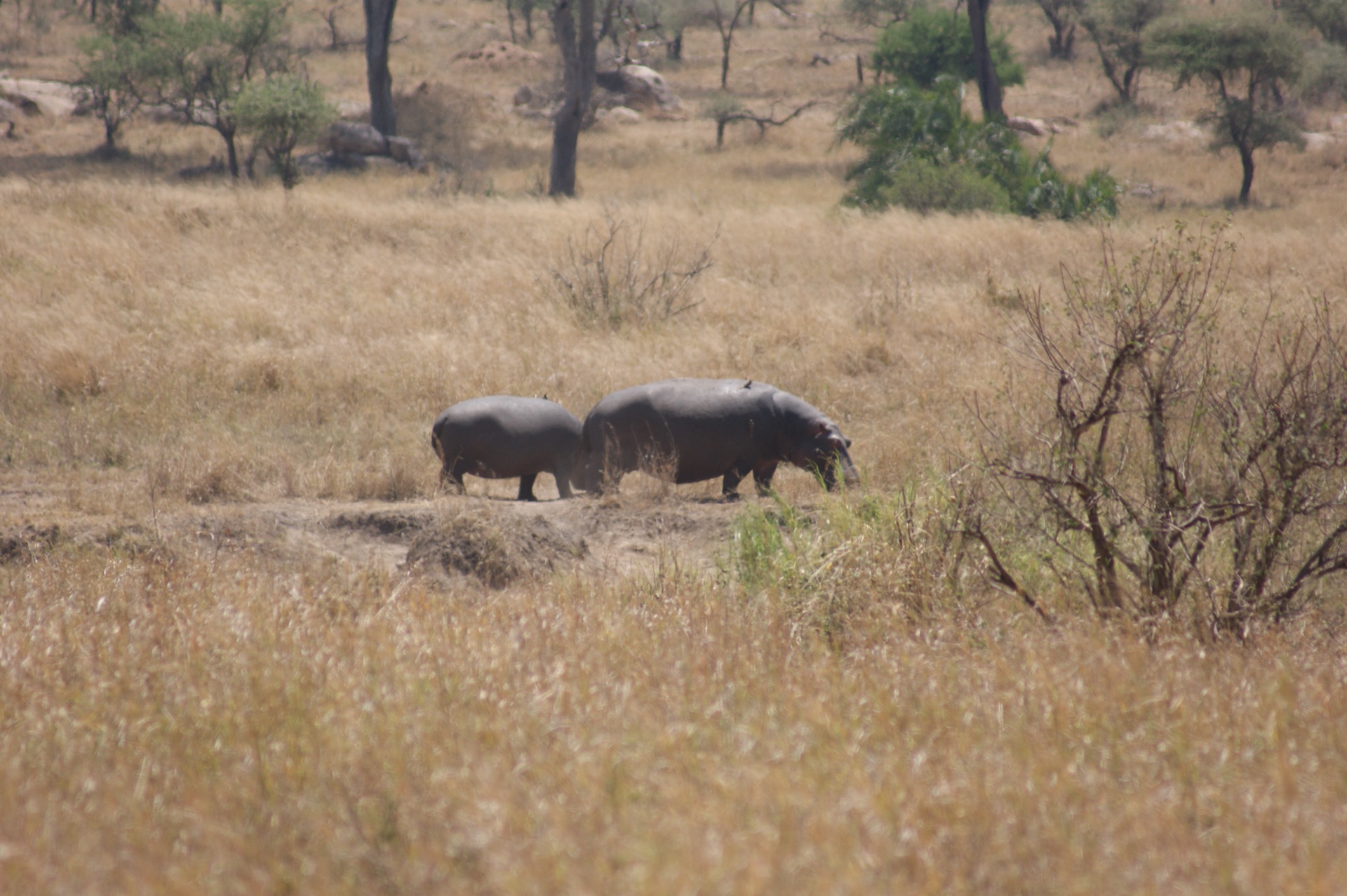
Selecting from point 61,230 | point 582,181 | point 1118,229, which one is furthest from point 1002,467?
point 582,181

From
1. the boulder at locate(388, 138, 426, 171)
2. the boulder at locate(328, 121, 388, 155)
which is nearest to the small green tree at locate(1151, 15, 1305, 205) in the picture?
the boulder at locate(388, 138, 426, 171)

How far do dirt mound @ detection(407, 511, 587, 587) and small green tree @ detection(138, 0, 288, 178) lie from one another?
80.1 feet

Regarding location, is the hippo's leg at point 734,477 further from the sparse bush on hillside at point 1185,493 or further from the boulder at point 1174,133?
the boulder at point 1174,133

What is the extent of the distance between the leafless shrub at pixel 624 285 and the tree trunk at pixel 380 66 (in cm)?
1744

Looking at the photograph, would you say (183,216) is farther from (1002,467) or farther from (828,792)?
(828,792)

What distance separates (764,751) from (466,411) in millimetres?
4879

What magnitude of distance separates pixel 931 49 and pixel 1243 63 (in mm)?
11363

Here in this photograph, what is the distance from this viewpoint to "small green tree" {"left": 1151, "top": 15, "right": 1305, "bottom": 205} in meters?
25.4

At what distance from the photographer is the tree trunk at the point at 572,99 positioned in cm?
2286

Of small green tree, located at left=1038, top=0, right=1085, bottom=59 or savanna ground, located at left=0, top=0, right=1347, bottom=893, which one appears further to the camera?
small green tree, located at left=1038, top=0, right=1085, bottom=59

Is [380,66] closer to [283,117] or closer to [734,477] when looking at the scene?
[283,117]

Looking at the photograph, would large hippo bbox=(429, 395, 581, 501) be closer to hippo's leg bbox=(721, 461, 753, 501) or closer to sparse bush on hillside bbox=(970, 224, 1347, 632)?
hippo's leg bbox=(721, 461, 753, 501)

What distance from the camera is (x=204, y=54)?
2819 cm

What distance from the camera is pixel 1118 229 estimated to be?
15.3 m
